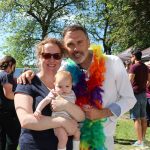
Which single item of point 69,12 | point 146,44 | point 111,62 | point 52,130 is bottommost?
point 52,130

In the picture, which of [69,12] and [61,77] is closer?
[61,77]

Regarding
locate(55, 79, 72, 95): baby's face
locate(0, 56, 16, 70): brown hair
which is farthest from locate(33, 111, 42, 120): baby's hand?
locate(0, 56, 16, 70): brown hair

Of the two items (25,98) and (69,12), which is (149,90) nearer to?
(25,98)

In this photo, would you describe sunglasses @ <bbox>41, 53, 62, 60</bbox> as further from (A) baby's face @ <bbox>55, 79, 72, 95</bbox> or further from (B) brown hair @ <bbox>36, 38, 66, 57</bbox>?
(A) baby's face @ <bbox>55, 79, 72, 95</bbox>

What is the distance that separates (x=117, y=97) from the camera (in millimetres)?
3627

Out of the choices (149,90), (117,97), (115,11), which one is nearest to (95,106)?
(117,97)

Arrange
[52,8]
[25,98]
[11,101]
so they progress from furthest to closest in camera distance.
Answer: [52,8]
[11,101]
[25,98]

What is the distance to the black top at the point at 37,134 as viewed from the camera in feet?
10.1

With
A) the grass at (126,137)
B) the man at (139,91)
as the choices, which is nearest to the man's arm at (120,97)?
the grass at (126,137)

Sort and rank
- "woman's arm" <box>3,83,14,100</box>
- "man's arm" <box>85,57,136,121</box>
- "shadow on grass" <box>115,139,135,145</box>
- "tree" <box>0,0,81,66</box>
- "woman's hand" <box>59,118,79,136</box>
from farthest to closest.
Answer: "tree" <box>0,0,81,66</box> → "shadow on grass" <box>115,139,135,145</box> → "woman's arm" <box>3,83,14,100</box> → "man's arm" <box>85,57,136,121</box> → "woman's hand" <box>59,118,79,136</box>

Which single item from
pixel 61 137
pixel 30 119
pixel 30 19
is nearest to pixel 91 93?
pixel 61 137

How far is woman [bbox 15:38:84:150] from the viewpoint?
302 cm

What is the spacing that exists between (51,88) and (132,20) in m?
22.3

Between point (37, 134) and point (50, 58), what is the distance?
0.55 metres
